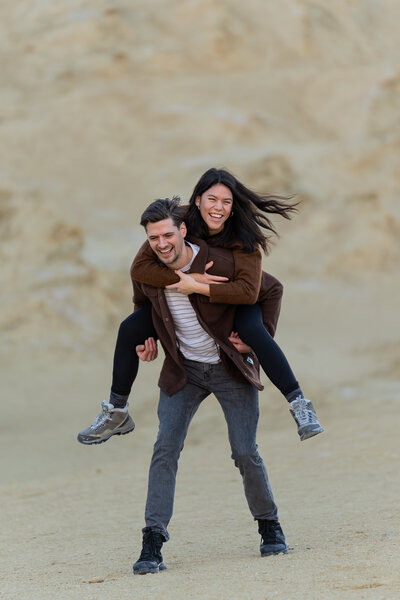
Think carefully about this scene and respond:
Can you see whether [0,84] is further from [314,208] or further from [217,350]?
[217,350]

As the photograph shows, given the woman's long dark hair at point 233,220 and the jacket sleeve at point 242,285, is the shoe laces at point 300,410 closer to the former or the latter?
the jacket sleeve at point 242,285

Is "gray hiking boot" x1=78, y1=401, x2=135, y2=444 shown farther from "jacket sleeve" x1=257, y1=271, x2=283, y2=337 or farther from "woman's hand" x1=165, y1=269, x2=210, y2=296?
"jacket sleeve" x1=257, y1=271, x2=283, y2=337

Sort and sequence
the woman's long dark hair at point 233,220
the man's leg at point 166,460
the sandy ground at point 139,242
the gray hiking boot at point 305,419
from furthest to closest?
the sandy ground at point 139,242, the woman's long dark hair at point 233,220, the man's leg at point 166,460, the gray hiking boot at point 305,419

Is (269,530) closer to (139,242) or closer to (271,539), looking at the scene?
(271,539)

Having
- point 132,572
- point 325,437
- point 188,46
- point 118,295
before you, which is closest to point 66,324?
point 118,295

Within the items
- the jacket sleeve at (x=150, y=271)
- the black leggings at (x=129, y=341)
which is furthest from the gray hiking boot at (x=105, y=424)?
the jacket sleeve at (x=150, y=271)

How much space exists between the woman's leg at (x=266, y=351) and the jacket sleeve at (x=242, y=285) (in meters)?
0.11

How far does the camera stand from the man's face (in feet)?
13.6

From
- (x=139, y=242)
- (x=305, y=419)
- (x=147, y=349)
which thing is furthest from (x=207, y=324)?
(x=139, y=242)

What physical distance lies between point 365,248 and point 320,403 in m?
9.63

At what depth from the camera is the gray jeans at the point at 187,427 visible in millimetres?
4238

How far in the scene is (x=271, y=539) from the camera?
14.6 ft

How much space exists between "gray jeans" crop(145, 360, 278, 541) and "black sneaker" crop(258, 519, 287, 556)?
18 centimetres

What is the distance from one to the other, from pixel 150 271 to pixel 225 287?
14.5 inches
